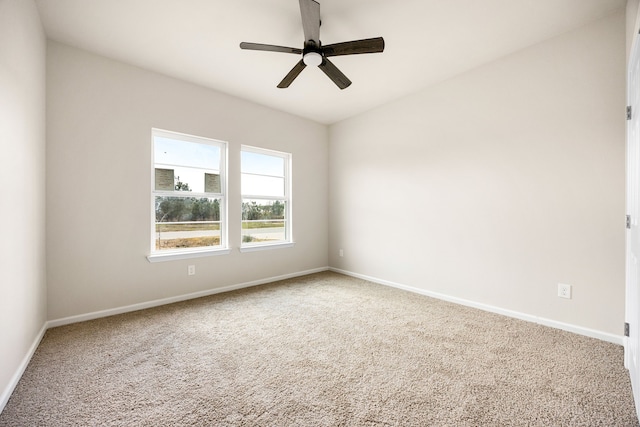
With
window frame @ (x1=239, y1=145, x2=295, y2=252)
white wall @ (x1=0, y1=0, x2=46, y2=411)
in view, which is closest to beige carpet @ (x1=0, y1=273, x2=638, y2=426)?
white wall @ (x1=0, y1=0, x2=46, y2=411)

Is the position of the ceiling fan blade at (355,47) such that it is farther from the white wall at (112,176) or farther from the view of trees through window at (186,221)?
the view of trees through window at (186,221)

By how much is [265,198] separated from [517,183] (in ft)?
10.5

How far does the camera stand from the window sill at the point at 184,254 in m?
3.14

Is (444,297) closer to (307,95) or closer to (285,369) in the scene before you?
(285,369)

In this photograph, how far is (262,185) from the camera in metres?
4.24

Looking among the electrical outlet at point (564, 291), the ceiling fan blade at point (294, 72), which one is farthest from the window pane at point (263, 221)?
the electrical outlet at point (564, 291)

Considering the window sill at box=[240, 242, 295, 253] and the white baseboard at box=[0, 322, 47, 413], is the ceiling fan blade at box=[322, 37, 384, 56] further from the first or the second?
the white baseboard at box=[0, 322, 47, 413]

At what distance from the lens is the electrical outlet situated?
251 cm

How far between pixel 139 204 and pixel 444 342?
334cm

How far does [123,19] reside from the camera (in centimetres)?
232

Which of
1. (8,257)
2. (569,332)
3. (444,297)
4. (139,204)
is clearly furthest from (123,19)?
(569,332)

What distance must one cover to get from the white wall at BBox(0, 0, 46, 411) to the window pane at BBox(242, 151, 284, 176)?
6.95 ft

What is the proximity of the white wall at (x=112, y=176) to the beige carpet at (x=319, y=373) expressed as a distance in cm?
39

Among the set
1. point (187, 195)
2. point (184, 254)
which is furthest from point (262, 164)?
point (184, 254)
